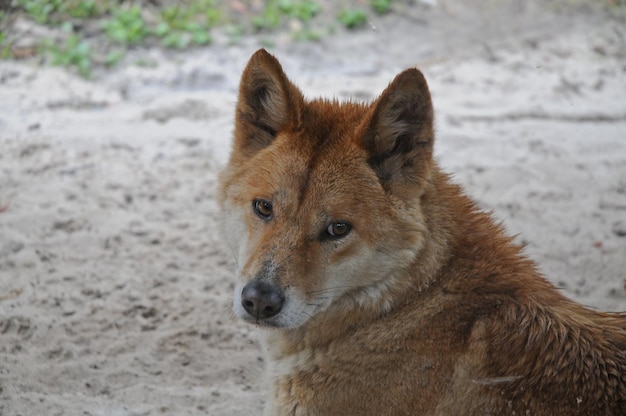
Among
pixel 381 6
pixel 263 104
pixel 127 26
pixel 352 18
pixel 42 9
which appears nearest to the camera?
pixel 263 104

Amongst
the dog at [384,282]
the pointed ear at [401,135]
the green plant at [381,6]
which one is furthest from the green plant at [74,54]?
the pointed ear at [401,135]

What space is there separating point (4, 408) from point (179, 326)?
1.31 metres

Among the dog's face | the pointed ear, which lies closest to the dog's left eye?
the dog's face

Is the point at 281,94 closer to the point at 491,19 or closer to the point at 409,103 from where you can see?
the point at 409,103

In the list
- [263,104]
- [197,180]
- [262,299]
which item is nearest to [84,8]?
[197,180]

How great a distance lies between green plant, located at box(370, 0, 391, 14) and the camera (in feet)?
32.3

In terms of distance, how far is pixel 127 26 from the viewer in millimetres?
8969

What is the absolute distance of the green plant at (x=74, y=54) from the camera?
8.25 meters

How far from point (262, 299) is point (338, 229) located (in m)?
0.52

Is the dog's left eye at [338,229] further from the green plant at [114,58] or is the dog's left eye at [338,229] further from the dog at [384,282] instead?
the green plant at [114,58]

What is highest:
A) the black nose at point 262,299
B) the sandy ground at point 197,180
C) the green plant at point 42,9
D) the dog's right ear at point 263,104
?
the dog's right ear at point 263,104

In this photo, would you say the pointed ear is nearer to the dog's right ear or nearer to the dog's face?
the dog's face

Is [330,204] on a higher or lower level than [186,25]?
higher

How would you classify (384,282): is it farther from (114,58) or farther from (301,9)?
(301,9)
